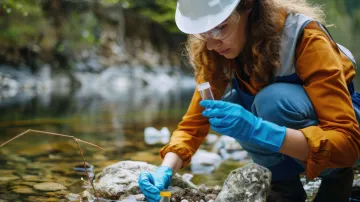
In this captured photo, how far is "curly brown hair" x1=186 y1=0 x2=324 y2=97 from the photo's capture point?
1936 mm

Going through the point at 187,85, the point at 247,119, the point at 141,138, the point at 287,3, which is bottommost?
the point at 187,85

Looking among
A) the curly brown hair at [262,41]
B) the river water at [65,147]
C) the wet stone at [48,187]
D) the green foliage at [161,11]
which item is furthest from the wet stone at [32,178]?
the green foliage at [161,11]

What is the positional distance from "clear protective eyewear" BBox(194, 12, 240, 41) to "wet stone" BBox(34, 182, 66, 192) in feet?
4.44

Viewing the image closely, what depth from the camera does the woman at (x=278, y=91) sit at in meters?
1.74

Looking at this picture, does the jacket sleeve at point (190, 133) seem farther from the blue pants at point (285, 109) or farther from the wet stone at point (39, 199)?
A: the wet stone at point (39, 199)

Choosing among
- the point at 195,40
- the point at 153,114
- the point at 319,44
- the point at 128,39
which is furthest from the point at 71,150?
the point at 128,39

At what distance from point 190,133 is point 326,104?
792 millimetres

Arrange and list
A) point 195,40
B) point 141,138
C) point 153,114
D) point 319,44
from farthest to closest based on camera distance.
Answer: point 153,114, point 141,138, point 195,40, point 319,44

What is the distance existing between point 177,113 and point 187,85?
1316 centimetres

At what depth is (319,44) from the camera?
1.86 meters

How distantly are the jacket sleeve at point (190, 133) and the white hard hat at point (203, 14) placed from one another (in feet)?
1.64

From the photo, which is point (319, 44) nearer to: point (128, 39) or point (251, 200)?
point (251, 200)

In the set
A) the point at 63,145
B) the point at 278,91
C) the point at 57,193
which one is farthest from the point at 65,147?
the point at 278,91

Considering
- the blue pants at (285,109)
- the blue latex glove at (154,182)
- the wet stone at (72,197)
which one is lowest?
the wet stone at (72,197)
